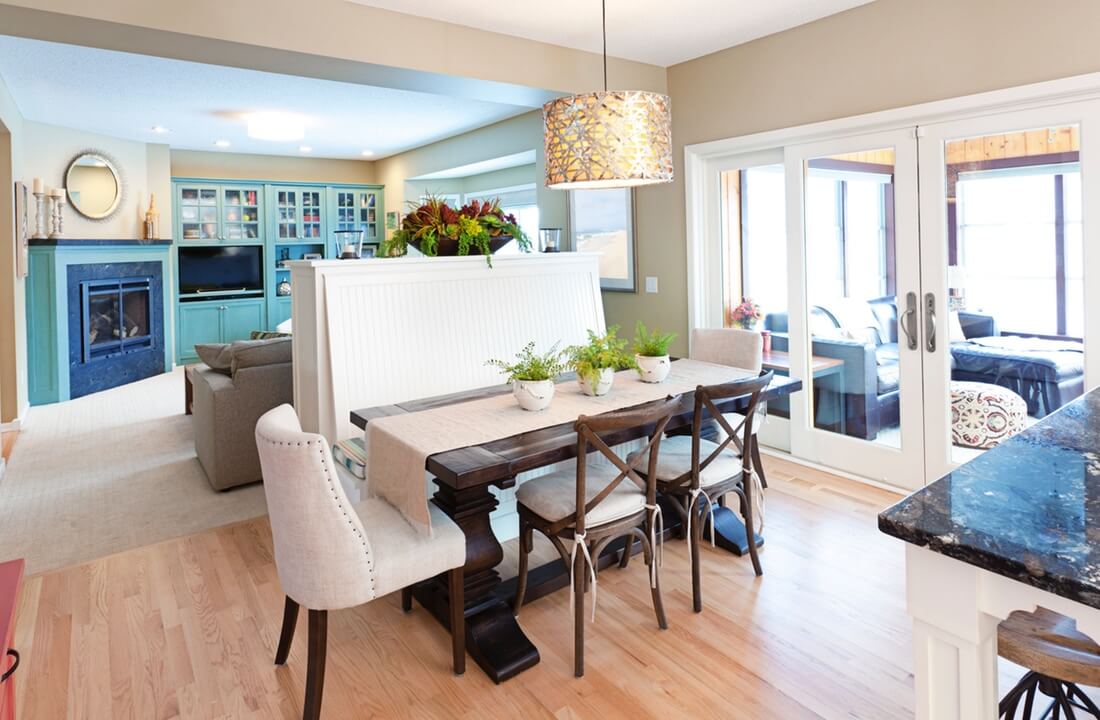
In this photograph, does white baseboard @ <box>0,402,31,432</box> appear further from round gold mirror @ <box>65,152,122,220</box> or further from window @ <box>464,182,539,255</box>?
window @ <box>464,182,539,255</box>

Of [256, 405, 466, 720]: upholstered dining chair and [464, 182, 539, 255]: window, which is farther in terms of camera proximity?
[464, 182, 539, 255]: window

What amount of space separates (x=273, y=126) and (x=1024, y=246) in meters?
5.75

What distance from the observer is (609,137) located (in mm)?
2484

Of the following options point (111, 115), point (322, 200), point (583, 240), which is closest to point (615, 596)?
point (583, 240)

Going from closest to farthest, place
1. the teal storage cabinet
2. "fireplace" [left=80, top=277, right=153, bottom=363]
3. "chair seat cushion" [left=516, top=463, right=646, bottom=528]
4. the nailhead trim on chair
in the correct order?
the nailhead trim on chair, "chair seat cushion" [left=516, top=463, right=646, bottom=528], "fireplace" [left=80, top=277, right=153, bottom=363], the teal storage cabinet

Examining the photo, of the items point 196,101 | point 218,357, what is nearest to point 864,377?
point 218,357

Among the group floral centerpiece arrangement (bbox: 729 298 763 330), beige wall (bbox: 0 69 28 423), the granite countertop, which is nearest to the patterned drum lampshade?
the granite countertop

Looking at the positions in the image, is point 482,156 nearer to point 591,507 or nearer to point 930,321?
point 930,321

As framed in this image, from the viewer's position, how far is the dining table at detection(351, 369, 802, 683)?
6.70 ft

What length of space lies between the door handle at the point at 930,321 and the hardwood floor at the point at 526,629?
1.08 metres

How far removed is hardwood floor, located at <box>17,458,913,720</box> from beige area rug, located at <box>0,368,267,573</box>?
0.40 metres

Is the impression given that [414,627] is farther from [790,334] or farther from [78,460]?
[78,460]

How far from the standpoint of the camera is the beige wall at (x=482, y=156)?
18.5 ft

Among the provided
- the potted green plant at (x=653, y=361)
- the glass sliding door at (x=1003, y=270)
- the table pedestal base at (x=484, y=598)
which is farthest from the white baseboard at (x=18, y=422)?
the glass sliding door at (x=1003, y=270)
